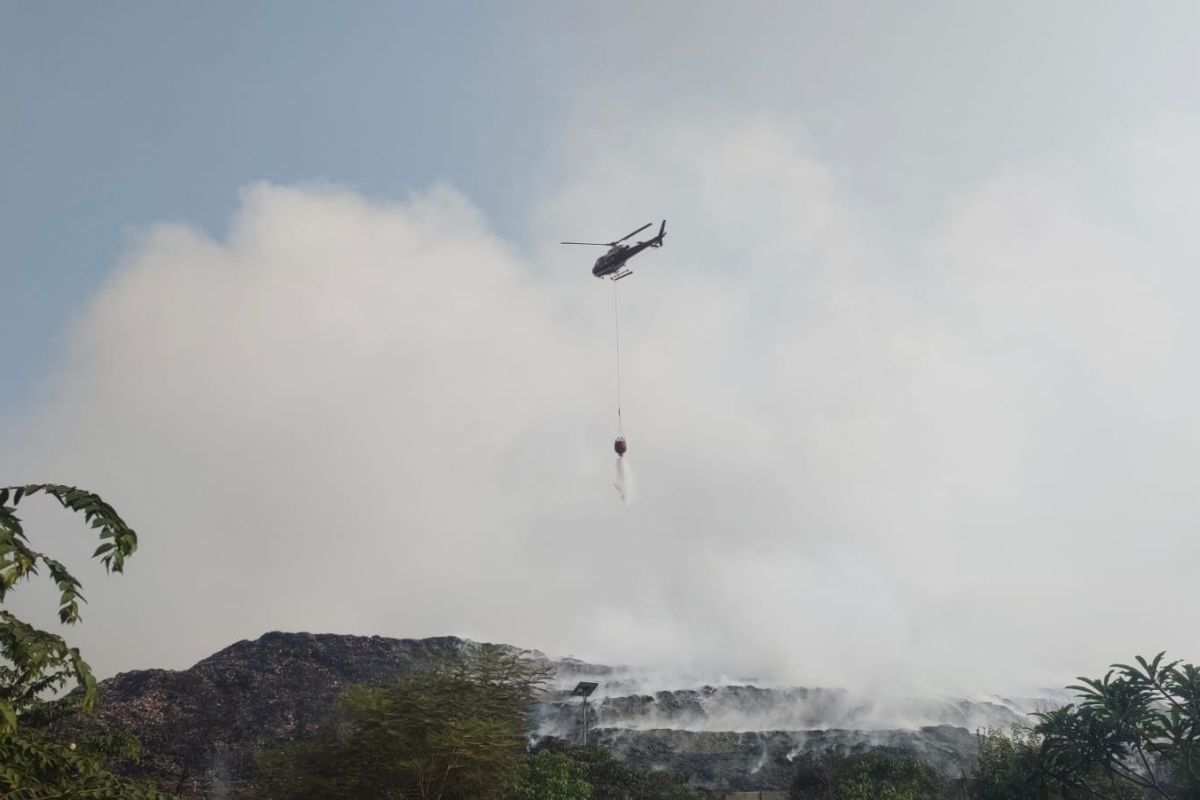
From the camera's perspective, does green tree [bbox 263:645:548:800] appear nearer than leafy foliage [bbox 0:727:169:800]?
No

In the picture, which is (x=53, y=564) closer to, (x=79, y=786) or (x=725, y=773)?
(x=79, y=786)

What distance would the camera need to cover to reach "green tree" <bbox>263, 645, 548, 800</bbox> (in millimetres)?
32281

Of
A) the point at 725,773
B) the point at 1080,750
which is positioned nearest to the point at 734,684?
the point at 725,773

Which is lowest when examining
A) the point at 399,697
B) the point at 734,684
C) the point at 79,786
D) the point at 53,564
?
the point at 79,786

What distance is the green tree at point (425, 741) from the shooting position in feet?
106

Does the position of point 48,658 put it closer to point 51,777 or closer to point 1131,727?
point 51,777

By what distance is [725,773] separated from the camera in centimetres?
11300

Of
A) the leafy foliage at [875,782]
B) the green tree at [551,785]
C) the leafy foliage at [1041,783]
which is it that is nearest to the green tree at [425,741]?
the green tree at [551,785]

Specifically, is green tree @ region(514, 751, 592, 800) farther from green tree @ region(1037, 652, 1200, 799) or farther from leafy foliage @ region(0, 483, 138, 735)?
leafy foliage @ region(0, 483, 138, 735)

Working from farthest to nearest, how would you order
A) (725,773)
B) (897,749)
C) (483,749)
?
(725,773) < (897,749) < (483,749)

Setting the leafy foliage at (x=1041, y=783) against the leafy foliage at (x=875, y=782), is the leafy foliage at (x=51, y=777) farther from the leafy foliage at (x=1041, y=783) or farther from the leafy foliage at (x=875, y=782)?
the leafy foliage at (x=875, y=782)

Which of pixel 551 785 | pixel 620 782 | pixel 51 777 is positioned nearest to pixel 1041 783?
pixel 551 785

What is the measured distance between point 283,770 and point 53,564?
3752 cm

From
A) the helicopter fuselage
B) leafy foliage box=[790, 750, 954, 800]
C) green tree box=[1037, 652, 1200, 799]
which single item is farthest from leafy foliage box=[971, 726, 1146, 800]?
the helicopter fuselage
